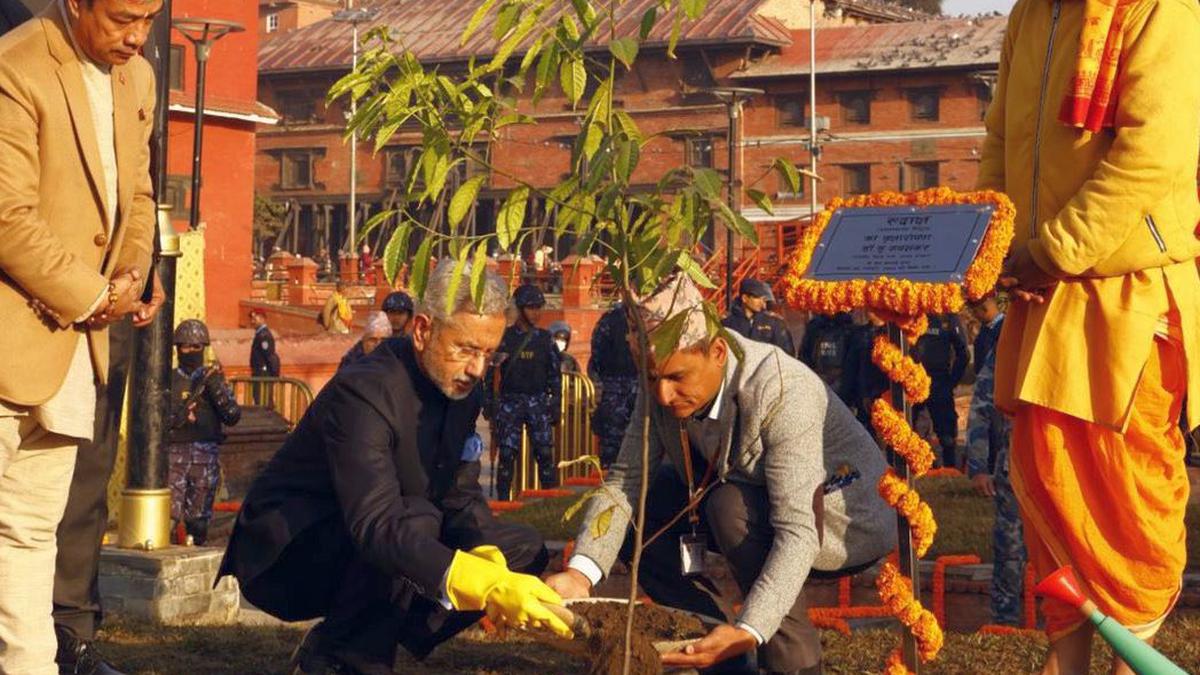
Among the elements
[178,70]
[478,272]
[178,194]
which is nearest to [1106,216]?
[478,272]

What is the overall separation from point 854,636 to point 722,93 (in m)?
25.8

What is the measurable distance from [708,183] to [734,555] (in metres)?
1.77

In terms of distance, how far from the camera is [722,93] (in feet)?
106

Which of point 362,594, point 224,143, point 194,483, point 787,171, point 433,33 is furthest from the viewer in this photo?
point 433,33

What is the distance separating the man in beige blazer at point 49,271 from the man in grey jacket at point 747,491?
1348mm

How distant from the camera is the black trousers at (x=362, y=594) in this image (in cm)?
574

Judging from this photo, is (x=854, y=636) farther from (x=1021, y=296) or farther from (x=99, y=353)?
(x=99, y=353)

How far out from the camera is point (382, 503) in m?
5.40

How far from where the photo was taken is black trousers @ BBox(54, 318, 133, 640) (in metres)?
5.88

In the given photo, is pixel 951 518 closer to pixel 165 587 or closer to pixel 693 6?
pixel 165 587

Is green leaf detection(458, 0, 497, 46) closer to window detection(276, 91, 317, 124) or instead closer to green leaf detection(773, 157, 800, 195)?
green leaf detection(773, 157, 800, 195)

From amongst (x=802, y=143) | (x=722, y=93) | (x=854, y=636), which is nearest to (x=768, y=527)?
(x=854, y=636)

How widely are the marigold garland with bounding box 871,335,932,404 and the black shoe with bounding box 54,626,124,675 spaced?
7.83ft

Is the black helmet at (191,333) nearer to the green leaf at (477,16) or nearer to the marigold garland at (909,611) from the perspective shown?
the marigold garland at (909,611)
